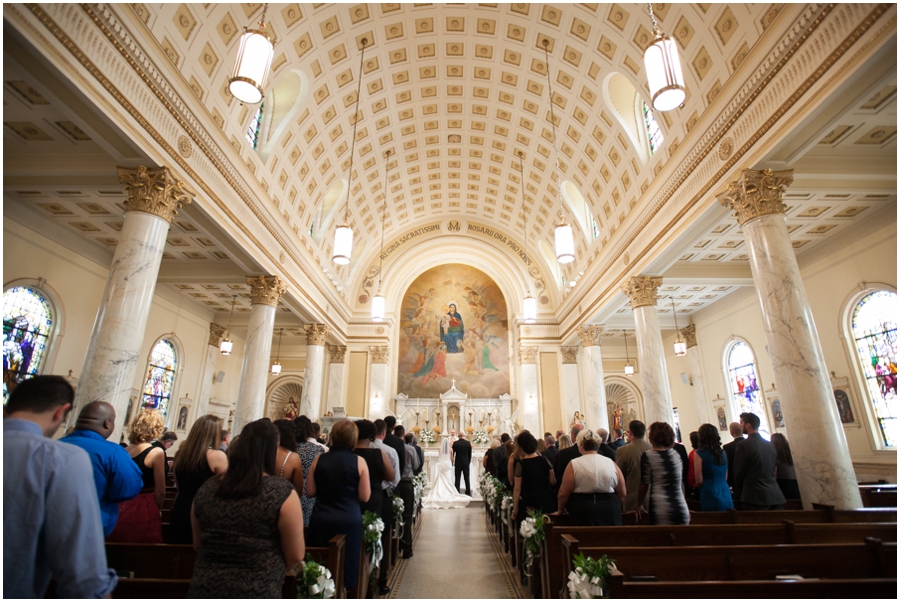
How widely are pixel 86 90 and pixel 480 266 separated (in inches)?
734

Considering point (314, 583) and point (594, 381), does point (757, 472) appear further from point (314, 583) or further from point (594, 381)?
point (594, 381)

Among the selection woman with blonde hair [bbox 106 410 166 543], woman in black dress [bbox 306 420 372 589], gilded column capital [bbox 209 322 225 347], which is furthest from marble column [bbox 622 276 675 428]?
gilded column capital [bbox 209 322 225 347]

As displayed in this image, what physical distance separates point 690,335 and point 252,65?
19088 millimetres

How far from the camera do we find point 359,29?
1093 centimetres

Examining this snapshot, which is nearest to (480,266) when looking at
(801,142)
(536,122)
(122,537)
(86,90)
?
(536,122)

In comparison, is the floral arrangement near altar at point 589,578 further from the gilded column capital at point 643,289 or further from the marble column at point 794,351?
the gilded column capital at point 643,289

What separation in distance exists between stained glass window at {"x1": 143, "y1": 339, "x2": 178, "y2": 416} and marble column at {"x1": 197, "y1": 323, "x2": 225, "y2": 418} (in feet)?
5.06

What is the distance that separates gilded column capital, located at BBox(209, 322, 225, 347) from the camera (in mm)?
18016

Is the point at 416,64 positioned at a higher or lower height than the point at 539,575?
higher

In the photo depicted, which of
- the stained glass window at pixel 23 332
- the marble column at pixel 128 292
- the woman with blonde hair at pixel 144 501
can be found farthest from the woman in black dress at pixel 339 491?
the stained glass window at pixel 23 332

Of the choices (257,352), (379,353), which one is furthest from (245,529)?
(379,353)

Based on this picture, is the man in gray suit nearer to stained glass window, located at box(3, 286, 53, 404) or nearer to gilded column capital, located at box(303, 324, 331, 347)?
stained glass window, located at box(3, 286, 53, 404)

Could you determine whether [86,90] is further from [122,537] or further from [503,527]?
[503,527]

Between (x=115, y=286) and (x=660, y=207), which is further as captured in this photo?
(x=660, y=207)
